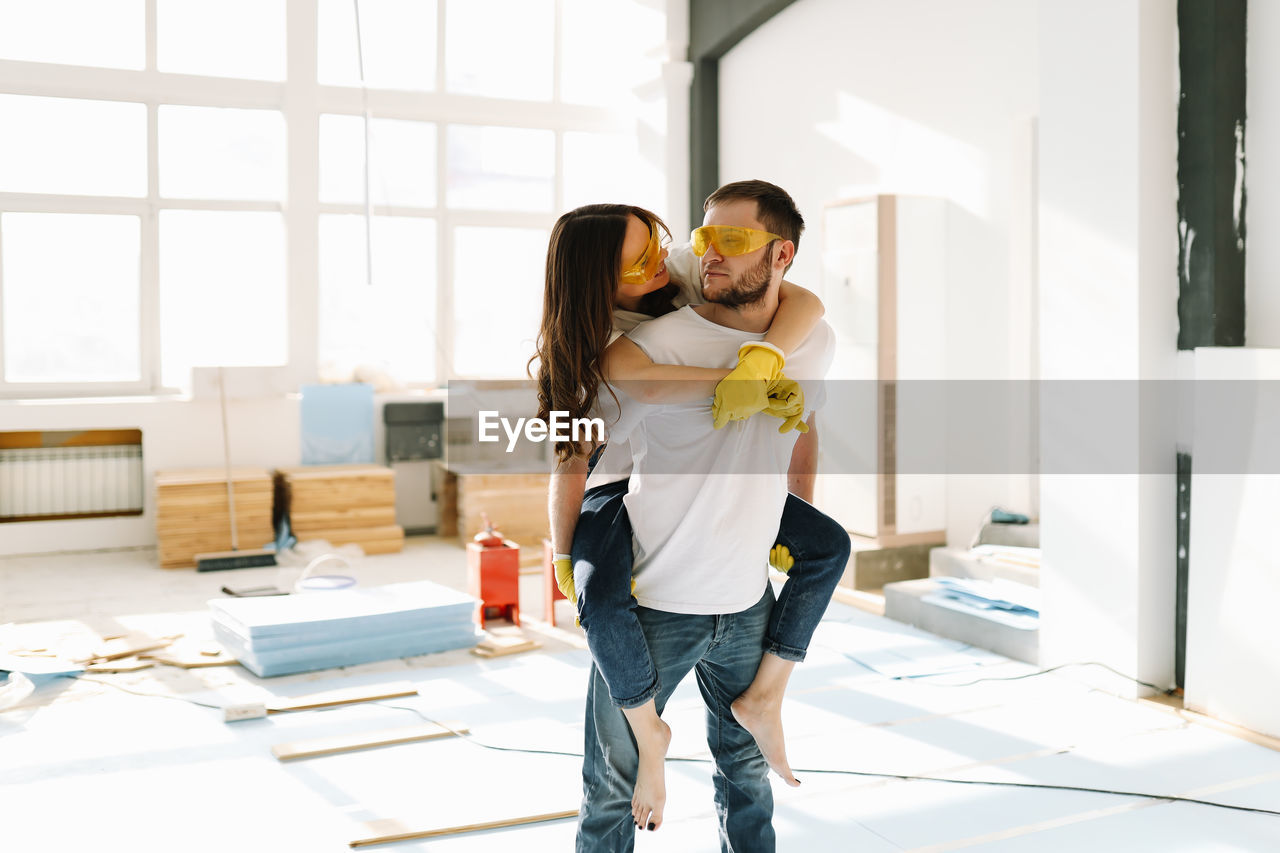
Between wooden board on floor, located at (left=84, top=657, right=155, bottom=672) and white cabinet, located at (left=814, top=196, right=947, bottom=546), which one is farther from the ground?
white cabinet, located at (left=814, top=196, right=947, bottom=546)

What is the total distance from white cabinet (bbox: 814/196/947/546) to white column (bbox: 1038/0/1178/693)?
1466 mm

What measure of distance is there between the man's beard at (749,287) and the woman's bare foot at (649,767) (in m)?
0.75

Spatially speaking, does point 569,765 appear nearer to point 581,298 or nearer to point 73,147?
point 581,298

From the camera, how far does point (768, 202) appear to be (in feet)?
6.75

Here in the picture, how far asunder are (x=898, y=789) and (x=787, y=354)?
1.84 metres

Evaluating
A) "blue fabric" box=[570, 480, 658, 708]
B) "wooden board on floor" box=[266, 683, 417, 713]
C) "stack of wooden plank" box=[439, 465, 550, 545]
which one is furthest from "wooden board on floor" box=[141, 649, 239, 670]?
"blue fabric" box=[570, 480, 658, 708]

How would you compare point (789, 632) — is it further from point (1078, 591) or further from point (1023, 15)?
point (1023, 15)

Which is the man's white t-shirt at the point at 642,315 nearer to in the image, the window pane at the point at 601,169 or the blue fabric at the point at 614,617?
the blue fabric at the point at 614,617

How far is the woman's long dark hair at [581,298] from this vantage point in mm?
1978

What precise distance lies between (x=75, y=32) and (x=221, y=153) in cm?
119

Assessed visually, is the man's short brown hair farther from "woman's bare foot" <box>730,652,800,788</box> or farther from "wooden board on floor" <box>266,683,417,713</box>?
"wooden board on floor" <box>266,683,417,713</box>

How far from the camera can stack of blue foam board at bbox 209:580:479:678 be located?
15.3ft

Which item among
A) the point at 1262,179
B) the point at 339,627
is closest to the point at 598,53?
the point at 339,627

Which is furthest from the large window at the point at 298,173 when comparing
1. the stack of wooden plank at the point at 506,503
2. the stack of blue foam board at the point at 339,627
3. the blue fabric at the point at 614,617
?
the blue fabric at the point at 614,617
